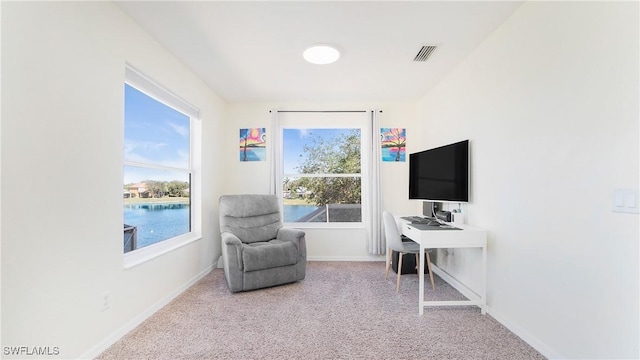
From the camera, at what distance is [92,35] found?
6.05 feet

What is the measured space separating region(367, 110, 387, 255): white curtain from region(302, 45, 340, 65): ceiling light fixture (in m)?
1.58

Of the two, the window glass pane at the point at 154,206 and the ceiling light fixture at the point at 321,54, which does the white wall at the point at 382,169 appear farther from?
the ceiling light fixture at the point at 321,54

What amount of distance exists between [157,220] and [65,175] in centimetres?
119

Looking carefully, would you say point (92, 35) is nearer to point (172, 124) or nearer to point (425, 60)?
point (172, 124)

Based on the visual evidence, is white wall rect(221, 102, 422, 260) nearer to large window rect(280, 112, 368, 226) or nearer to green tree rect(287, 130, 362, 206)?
large window rect(280, 112, 368, 226)

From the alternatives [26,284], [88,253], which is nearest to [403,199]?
[88,253]

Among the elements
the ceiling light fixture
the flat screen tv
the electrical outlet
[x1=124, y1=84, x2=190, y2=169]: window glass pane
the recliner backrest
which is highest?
the ceiling light fixture

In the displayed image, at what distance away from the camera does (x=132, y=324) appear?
2.19 m

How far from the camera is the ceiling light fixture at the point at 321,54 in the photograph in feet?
8.36

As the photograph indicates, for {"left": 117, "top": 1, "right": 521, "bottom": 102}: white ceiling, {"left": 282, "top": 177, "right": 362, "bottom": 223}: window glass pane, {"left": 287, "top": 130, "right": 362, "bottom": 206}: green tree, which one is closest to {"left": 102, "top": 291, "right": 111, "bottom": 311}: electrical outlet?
{"left": 117, "top": 1, "right": 521, "bottom": 102}: white ceiling

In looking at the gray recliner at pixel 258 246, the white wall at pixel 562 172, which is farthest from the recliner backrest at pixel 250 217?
the white wall at pixel 562 172

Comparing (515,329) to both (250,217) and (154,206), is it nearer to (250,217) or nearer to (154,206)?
(250,217)

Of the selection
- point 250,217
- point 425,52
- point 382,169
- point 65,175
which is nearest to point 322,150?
point 382,169

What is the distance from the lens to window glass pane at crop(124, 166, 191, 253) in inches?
93.8
